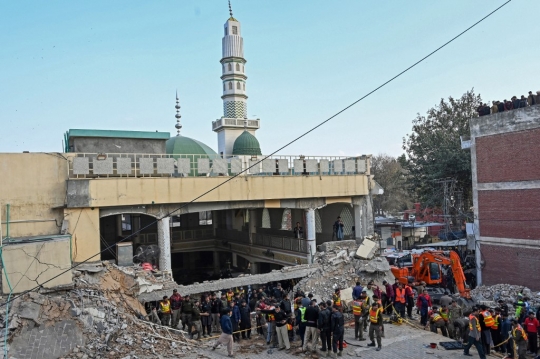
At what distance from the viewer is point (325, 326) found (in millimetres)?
10859

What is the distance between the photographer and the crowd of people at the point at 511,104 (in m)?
19.6

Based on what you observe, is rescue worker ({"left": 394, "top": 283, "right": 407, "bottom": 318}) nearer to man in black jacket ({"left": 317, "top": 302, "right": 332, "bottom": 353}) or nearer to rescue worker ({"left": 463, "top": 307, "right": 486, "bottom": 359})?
rescue worker ({"left": 463, "top": 307, "right": 486, "bottom": 359})

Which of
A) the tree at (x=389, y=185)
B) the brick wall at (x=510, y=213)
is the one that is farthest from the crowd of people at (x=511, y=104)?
the tree at (x=389, y=185)

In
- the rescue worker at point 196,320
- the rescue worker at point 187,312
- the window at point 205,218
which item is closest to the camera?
the rescue worker at point 196,320

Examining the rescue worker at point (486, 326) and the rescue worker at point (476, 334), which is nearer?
the rescue worker at point (476, 334)

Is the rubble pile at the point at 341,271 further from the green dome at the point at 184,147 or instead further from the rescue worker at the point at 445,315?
the green dome at the point at 184,147

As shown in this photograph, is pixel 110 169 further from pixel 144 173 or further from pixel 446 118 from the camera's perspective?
pixel 446 118

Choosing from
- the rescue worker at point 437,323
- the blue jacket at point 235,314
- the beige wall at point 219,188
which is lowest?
the rescue worker at point 437,323

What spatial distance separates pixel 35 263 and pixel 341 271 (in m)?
11.2

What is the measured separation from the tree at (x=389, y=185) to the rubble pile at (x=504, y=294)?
1378 inches

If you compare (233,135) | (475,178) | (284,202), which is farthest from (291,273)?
(233,135)

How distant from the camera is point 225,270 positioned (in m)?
29.4

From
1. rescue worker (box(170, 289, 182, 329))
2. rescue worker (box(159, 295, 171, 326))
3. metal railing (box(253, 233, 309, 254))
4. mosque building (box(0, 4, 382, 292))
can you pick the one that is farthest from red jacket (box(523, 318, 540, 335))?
metal railing (box(253, 233, 309, 254))

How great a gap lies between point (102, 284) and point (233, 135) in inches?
1405
